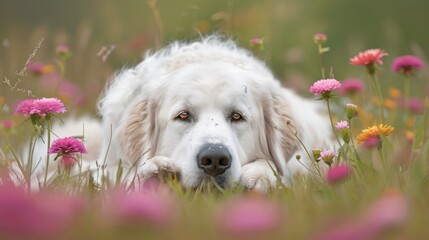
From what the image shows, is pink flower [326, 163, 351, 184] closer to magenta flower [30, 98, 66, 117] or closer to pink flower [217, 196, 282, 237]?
pink flower [217, 196, 282, 237]

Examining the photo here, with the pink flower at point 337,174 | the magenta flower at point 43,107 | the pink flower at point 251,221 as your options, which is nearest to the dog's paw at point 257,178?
the pink flower at point 337,174

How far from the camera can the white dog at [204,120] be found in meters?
3.62

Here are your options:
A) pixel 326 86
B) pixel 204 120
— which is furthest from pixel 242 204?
pixel 204 120

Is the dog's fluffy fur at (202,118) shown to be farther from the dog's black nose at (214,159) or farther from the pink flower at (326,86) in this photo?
the pink flower at (326,86)

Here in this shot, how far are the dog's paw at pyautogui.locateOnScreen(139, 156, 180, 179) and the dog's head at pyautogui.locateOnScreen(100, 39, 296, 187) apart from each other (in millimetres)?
45

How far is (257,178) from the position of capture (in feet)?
12.0

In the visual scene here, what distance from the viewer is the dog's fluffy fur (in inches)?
144

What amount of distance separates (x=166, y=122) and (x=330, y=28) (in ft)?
25.2

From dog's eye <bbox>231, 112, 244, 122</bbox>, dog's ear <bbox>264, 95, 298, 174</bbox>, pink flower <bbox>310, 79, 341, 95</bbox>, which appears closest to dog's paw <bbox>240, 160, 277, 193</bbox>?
dog's eye <bbox>231, 112, 244, 122</bbox>

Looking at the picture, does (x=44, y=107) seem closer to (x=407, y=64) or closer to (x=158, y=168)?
(x=158, y=168)

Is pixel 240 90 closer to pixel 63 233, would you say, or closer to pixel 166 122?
pixel 166 122

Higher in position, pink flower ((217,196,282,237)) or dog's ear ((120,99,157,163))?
dog's ear ((120,99,157,163))

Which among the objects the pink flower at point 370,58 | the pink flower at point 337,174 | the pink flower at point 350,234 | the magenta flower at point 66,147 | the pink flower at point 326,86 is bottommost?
the pink flower at point 350,234

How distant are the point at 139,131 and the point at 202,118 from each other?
→ 1.95 ft
